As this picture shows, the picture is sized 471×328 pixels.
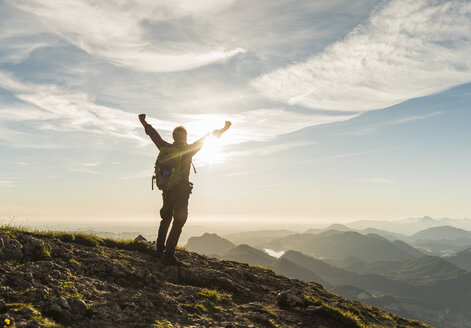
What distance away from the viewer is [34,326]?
4.73 meters

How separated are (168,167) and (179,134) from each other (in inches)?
55.8

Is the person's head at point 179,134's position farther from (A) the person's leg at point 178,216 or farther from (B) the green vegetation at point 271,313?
(B) the green vegetation at point 271,313

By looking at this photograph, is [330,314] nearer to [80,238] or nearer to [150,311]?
[150,311]

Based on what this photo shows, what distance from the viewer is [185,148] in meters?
10.2

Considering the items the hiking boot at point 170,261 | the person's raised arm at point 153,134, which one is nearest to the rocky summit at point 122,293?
the hiking boot at point 170,261

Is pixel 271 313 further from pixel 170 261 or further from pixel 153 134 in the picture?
pixel 153 134

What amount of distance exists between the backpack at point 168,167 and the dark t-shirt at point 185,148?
0.33 m

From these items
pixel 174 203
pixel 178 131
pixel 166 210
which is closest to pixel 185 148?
pixel 178 131

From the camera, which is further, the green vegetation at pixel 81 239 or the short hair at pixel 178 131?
the short hair at pixel 178 131

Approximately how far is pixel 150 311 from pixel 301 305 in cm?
569

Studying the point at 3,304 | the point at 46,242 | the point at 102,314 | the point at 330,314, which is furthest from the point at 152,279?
the point at 330,314

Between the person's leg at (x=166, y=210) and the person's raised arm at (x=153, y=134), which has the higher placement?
the person's raised arm at (x=153, y=134)

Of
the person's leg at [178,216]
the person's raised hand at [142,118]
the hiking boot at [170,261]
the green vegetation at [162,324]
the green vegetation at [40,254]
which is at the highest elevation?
the person's raised hand at [142,118]

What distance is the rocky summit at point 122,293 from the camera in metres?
5.66
